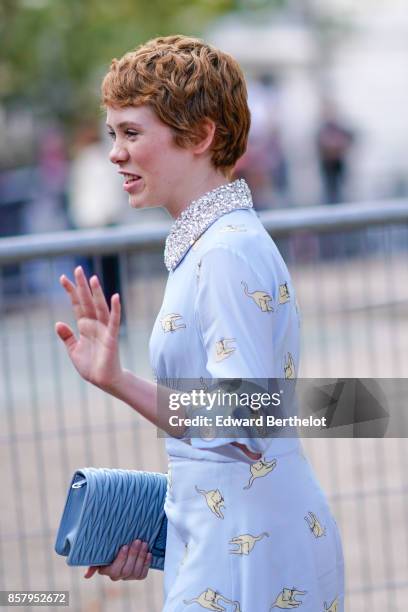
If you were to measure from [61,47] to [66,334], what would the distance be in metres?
18.2

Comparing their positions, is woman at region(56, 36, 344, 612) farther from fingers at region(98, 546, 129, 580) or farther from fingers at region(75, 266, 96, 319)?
fingers at region(98, 546, 129, 580)

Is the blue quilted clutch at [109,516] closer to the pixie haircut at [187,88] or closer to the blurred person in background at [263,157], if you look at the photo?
the pixie haircut at [187,88]

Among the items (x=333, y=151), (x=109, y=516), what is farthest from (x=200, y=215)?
(x=333, y=151)

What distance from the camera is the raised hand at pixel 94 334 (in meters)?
2.67

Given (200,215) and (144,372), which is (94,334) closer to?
(200,215)

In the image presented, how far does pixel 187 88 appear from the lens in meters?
2.81

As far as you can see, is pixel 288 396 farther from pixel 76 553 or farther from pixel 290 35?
pixel 290 35

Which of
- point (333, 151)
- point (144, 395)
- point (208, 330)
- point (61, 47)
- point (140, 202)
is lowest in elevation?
point (144, 395)

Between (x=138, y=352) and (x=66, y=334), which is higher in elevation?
(x=138, y=352)

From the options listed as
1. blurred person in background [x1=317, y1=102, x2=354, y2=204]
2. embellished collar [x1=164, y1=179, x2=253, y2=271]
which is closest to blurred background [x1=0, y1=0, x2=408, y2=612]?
embellished collar [x1=164, y1=179, x2=253, y2=271]

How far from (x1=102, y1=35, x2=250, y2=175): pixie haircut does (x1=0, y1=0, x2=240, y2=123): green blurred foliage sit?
55.5 ft

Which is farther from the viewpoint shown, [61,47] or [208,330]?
[61,47]

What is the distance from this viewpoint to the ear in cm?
285

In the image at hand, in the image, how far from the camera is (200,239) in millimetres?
2811
